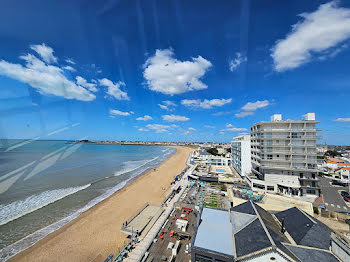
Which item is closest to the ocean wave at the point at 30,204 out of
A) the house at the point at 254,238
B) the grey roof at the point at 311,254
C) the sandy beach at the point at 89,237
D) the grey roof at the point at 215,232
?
the sandy beach at the point at 89,237

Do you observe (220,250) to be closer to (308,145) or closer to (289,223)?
(289,223)

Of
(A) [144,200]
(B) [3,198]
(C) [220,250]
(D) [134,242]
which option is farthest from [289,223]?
(B) [3,198]

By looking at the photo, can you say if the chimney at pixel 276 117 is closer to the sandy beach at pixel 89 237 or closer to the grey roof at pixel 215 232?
the grey roof at pixel 215 232

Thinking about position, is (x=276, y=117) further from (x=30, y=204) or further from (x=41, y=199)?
(x=30, y=204)

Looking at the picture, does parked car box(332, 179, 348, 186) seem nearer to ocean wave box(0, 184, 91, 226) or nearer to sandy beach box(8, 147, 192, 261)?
sandy beach box(8, 147, 192, 261)

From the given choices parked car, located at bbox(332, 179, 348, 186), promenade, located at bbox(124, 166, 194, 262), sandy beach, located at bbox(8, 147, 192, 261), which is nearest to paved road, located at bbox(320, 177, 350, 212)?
parked car, located at bbox(332, 179, 348, 186)

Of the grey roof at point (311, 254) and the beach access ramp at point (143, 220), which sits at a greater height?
the grey roof at point (311, 254)

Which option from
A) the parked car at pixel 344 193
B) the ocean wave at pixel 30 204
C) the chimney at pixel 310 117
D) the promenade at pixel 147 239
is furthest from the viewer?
the parked car at pixel 344 193
